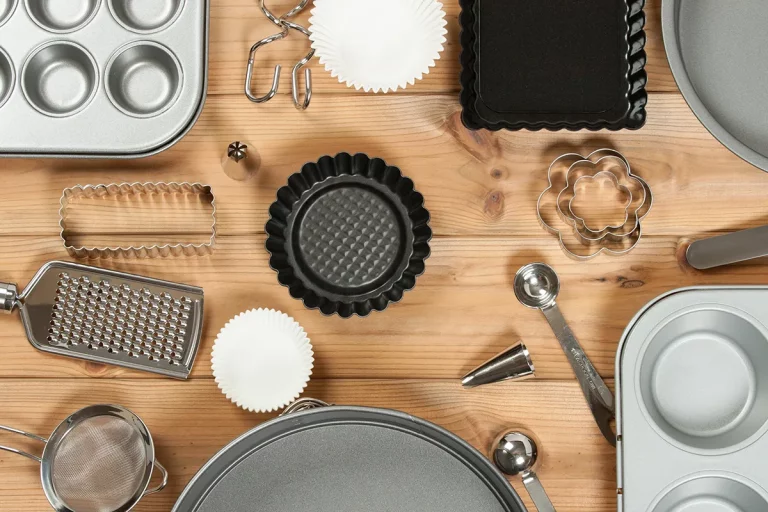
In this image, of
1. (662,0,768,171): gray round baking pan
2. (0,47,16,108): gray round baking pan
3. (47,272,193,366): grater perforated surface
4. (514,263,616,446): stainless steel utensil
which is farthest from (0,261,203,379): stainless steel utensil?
(662,0,768,171): gray round baking pan

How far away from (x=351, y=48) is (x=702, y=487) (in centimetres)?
78

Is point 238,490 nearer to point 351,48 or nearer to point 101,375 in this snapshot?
point 101,375

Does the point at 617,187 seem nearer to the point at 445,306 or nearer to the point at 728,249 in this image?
the point at 728,249

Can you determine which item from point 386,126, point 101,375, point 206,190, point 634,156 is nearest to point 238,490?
point 101,375

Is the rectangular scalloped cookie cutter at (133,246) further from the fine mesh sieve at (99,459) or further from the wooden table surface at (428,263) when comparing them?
the fine mesh sieve at (99,459)

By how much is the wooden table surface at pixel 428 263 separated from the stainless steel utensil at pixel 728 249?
3cm

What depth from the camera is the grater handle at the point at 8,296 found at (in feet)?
2.94

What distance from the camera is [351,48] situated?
931mm

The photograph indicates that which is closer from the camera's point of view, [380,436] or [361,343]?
[380,436]

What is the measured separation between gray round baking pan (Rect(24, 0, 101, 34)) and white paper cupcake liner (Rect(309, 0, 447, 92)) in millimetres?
339

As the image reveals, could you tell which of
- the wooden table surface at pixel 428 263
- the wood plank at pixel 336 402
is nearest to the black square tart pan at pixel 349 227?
the wooden table surface at pixel 428 263

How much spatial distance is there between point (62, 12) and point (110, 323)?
0.47 metres

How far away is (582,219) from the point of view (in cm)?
95

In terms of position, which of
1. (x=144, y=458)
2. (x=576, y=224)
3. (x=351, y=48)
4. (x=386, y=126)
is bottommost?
(x=144, y=458)
